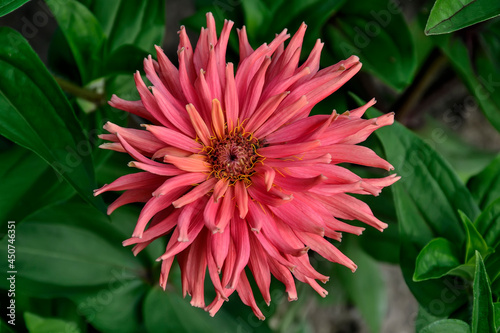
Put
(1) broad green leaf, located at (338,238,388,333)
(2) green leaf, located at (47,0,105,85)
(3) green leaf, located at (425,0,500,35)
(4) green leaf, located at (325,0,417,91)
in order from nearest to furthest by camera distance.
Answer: (3) green leaf, located at (425,0,500,35) → (2) green leaf, located at (47,0,105,85) → (4) green leaf, located at (325,0,417,91) → (1) broad green leaf, located at (338,238,388,333)

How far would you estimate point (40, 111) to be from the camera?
1.90ft

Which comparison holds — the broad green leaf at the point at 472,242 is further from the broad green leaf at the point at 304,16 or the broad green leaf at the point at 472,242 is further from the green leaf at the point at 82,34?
the green leaf at the point at 82,34

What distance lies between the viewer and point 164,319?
30.5 inches

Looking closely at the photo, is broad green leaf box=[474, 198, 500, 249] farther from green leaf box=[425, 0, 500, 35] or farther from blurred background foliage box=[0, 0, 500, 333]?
green leaf box=[425, 0, 500, 35]

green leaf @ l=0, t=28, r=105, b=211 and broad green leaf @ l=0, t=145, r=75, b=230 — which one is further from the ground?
green leaf @ l=0, t=28, r=105, b=211

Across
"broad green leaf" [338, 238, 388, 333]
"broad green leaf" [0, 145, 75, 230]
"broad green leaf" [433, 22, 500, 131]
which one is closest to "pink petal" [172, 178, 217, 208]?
"broad green leaf" [0, 145, 75, 230]

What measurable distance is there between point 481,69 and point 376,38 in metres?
0.19

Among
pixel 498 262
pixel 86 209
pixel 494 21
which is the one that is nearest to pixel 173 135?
pixel 86 209

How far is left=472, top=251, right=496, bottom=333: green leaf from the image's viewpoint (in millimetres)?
504

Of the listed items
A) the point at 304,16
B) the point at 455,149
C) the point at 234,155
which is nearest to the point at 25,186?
the point at 234,155

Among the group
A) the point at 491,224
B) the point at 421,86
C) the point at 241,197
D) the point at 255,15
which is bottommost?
the point at 491,224

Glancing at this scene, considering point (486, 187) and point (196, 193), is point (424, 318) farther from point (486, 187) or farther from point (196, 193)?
point (196, 193)

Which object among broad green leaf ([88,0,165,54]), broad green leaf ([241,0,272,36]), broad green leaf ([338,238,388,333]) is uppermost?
broad green leaf ([88,0,165,54])

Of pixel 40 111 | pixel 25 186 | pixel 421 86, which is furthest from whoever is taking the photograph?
pixel 421 86
